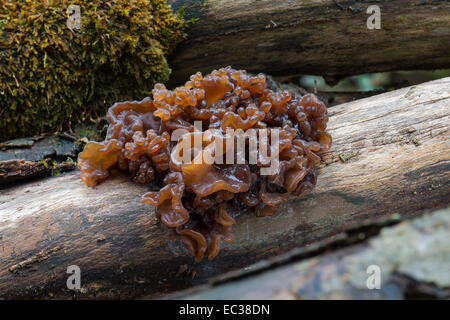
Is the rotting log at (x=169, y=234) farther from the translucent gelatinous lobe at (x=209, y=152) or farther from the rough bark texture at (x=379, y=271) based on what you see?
the rough bark texture at (x=379, y=271)

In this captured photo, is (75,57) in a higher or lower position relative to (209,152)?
higher

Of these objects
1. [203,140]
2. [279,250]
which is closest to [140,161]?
[203,140]

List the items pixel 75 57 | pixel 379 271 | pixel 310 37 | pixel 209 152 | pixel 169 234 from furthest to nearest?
pixel 310 37
pixel 75 57
pixel 169 234
pixel 209 152
pixel 379 271

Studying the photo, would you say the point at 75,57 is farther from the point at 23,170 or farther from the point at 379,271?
A: the point at 379,271

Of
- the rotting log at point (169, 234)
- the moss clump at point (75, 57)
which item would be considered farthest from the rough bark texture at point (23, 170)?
the moss clump at point (75, 57)

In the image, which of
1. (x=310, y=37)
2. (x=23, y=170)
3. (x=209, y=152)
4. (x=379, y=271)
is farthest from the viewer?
(x=310, y=37)

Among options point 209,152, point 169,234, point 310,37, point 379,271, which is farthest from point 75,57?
point 379,271

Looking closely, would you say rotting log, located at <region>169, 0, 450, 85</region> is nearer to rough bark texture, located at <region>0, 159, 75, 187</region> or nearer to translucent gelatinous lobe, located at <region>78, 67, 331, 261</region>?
translucent gelatinous lobe, located at <region>78, 67, 331, 261</region>
